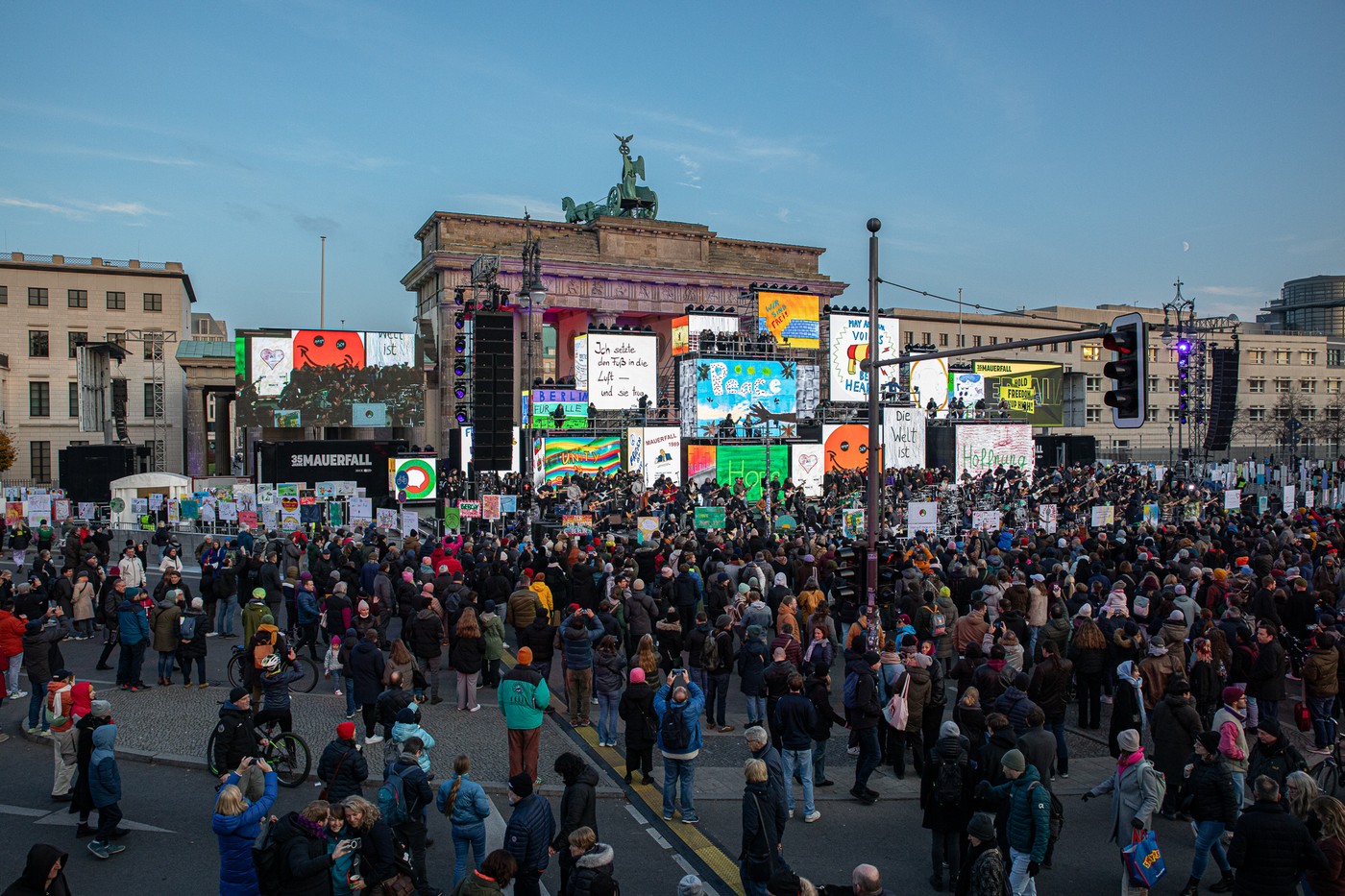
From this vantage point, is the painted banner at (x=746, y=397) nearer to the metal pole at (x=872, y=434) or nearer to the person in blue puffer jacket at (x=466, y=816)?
the metal pole at (x=872, y=434)

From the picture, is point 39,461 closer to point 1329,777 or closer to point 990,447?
point 990,447

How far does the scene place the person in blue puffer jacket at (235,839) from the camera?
22.2 ft

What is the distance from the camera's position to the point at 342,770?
770 cm

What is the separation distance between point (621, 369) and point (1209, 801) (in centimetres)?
3846

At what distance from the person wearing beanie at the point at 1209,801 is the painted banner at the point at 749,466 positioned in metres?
31.4

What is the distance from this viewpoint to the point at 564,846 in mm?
7352

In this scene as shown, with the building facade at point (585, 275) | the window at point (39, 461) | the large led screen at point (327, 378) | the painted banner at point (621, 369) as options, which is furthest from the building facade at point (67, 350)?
the painted banner at point (621, 369)

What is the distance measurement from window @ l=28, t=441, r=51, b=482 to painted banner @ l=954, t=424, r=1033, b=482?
5168cm

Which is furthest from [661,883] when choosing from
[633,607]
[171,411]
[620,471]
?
[171,411]

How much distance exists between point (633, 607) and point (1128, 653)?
256 inches

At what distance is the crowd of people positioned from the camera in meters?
7.11

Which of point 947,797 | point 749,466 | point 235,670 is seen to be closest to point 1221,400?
point 749,466

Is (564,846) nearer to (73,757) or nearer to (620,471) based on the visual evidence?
A: (73,757)

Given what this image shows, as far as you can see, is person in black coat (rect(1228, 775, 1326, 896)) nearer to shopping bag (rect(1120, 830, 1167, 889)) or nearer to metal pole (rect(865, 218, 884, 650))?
shopping bag (rect(1120, 830, 1167, 889))
